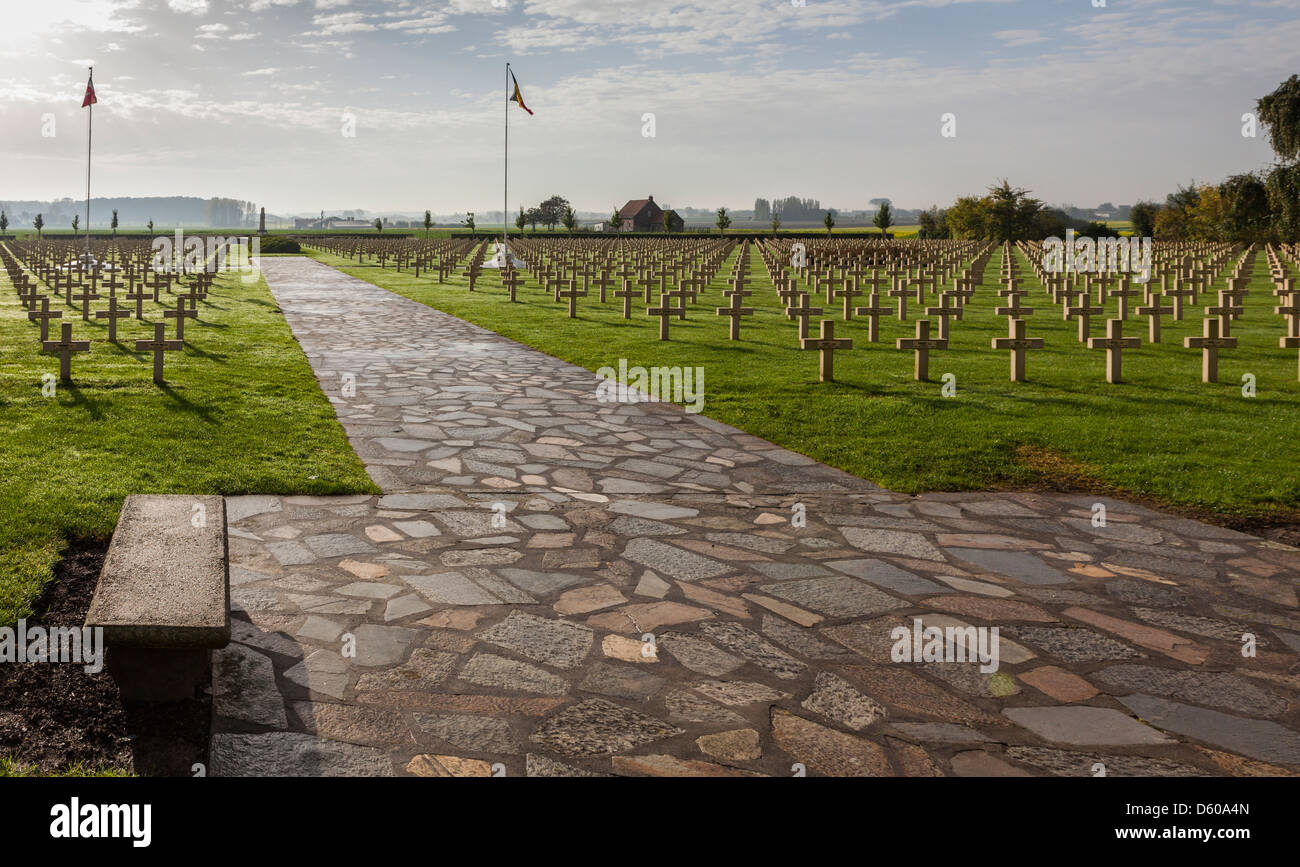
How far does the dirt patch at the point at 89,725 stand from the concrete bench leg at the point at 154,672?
4 cm

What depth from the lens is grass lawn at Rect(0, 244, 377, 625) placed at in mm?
5281

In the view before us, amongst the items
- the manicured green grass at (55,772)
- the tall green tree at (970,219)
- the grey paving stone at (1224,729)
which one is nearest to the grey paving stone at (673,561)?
the grey paving stone at (1224,729)

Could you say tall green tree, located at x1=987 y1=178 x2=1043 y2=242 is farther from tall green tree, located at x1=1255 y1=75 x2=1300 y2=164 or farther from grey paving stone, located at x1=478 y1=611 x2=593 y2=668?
grey paving stone, located at x1=478 y1=611 x2=593 y2=668

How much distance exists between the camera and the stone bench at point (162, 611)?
3.12m

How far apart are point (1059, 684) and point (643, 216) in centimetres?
10166

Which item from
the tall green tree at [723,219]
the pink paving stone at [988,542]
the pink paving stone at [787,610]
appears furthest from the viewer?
the tall green tree at [723,219]

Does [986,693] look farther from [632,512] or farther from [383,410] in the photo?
[383,410]

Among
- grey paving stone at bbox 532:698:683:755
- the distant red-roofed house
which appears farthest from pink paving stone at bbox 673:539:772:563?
the distant red-roofed house

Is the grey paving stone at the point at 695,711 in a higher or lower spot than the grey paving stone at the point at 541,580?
lower

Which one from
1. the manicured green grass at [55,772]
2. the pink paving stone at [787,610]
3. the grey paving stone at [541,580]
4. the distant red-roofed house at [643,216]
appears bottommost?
the manicured green grass at [55,772]

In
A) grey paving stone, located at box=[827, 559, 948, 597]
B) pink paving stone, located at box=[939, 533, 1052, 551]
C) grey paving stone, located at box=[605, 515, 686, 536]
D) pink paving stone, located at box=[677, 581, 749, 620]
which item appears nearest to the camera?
pink paving stone, located at box=[677, 581, 749, 620]

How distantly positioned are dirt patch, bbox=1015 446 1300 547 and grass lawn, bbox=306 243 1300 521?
25 mm

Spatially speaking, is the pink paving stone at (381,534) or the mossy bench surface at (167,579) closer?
the mossy bench surface at (167,579)

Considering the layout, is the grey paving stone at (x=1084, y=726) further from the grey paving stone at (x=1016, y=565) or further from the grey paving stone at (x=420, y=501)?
the grey paving stone at (x=420, y=501)
